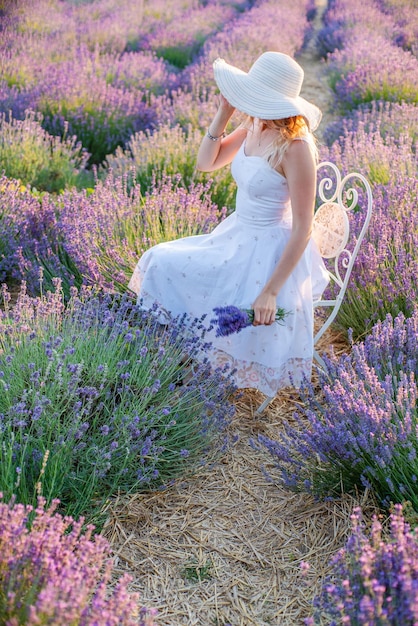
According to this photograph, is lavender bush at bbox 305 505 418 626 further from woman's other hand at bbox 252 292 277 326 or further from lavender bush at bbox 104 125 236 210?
lavender bush at bbox 104 125 236 210

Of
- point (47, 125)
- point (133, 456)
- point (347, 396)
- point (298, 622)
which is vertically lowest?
point (47, 125)

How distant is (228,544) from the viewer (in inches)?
85.5

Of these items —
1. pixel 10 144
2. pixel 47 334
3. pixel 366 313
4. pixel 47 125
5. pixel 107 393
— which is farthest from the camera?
pixel 47 125

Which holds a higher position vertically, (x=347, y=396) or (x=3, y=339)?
(x=347, y=396)

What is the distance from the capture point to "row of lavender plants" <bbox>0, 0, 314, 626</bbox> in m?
1.47

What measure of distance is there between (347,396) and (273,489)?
1.65 ft

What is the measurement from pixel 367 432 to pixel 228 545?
57 centimetres

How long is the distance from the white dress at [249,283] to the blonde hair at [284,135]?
0.07 m

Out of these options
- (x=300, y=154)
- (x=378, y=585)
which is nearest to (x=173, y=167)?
(x=300, y=154)

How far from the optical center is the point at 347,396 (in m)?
2.14

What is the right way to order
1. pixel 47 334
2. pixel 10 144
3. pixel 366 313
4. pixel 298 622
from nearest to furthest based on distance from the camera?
pixel 298 622 < pixel 47 334 < pixel 366 313 < pixel 10 144

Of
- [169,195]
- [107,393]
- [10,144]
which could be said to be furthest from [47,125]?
[107,393]

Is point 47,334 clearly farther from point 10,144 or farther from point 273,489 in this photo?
point 10,144

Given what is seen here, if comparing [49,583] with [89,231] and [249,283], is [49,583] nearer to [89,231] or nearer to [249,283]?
[249,283]
